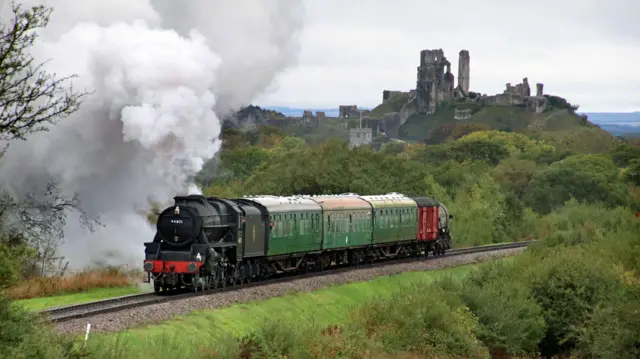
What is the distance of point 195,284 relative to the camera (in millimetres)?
31625

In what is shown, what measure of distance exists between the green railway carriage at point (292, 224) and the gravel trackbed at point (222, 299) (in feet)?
4.99

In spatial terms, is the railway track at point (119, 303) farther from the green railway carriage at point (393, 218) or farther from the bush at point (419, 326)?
the green railway carriage at point (393, 218)

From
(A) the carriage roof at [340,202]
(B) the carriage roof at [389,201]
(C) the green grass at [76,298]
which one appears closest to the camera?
(C) the green grass at [76,298]

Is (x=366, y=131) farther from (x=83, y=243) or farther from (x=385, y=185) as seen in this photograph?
(x=83, y=243)

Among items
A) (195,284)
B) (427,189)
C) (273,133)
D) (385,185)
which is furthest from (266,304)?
(273,133)

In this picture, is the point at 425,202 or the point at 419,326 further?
A: the point at 425,202

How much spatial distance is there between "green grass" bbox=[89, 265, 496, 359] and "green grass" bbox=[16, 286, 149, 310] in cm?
447

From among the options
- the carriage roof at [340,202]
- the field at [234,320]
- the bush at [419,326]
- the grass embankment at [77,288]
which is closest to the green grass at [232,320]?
the field at [234,320]

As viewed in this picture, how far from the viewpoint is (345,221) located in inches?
1722

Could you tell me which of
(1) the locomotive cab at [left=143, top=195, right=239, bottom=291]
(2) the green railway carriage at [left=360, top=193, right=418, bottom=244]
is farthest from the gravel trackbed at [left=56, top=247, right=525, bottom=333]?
(2) the green railway carriage at [left=360, top=193, right=418, bottom=244]

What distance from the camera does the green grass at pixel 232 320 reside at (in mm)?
21359

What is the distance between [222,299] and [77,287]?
5.98 meters

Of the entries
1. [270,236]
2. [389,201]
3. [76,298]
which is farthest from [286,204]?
[389,201]

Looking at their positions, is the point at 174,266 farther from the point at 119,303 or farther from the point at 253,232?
the point at 253,232
